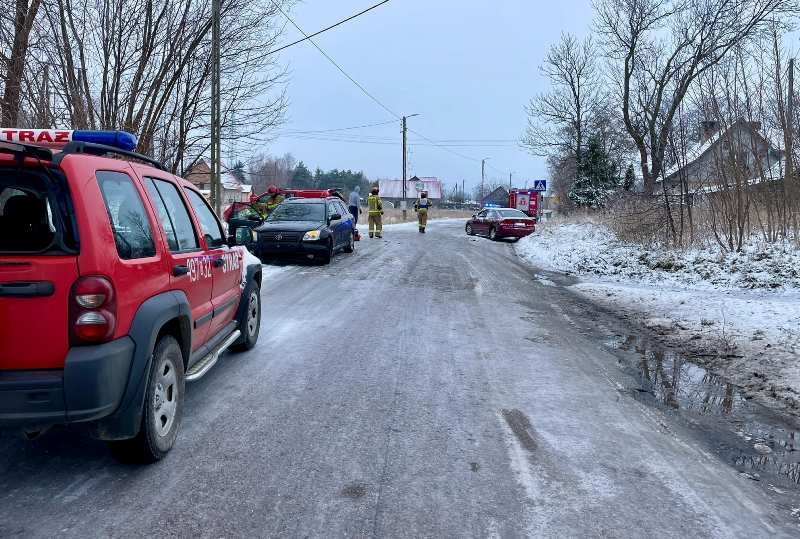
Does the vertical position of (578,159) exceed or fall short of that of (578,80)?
Result: it falls short

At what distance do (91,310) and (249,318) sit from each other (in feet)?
10.8

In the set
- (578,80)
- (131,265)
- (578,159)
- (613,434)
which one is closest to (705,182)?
(613,434)

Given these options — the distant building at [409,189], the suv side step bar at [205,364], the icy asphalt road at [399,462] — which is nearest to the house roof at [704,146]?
the icy asphalt road at [399,462]

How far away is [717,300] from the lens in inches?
359

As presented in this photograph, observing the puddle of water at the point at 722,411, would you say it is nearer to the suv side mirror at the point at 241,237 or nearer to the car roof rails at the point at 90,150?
the suv side mirror at the point at 241,237

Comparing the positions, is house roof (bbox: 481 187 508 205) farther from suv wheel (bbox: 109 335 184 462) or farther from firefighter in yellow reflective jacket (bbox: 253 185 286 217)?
suv wheel (bbox: 109 335 184 462)

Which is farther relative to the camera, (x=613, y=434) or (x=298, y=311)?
(x=298, y=311)

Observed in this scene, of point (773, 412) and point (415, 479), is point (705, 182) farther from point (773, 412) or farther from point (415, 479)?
point (415, 479)

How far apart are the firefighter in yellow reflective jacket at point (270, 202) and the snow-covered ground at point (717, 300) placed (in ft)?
25.9

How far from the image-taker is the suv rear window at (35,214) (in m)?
3.05

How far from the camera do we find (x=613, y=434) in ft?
14.3

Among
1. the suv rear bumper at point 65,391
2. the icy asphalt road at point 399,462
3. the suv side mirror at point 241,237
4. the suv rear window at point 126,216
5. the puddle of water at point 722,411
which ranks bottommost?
the puddle of water at point 722,411

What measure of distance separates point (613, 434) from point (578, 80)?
39.6 m

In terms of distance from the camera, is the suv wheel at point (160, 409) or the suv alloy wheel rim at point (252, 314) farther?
the suv alloy wheel rim at point (252, 314)
